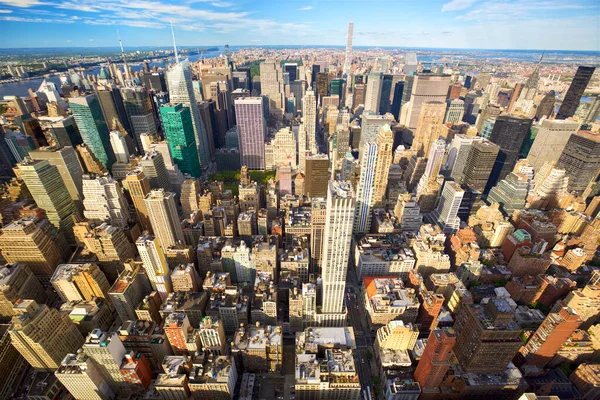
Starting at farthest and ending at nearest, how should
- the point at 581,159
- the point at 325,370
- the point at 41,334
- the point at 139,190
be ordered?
the point at 581,159, the point at 139,190, the point at 41,334, the point at 325,370

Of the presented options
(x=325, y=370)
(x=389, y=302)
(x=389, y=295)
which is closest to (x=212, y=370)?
(x=325, y=370)

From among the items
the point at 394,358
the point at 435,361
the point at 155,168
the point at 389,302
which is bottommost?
the point at 394,358

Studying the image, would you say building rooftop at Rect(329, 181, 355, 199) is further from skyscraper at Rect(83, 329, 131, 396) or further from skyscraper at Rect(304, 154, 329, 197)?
skyscraper at Rect(304, 154, 329, 197)

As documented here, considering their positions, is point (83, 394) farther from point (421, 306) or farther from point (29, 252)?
point (421, 306)

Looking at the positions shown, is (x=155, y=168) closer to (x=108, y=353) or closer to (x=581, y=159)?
(x=108, y=353)

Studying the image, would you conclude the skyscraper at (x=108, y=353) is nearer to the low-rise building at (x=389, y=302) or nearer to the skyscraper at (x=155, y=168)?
the low-rise building at (x=389, y=302)

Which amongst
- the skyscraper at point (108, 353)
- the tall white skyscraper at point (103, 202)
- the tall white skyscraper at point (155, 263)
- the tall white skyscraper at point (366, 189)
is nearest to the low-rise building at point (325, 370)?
the skyscraper at point (108, 353)

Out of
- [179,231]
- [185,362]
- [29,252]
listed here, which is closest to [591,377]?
[185,362]
